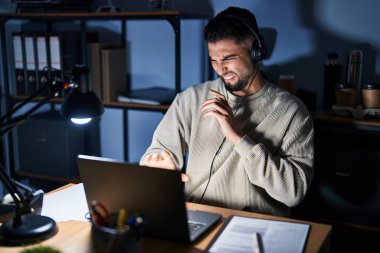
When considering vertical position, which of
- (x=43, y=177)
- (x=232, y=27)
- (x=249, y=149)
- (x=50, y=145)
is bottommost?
(x=43, y=177)

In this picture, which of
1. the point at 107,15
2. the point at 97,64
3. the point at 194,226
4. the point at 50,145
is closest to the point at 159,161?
the point at 194,226

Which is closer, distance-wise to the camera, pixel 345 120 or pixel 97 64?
pixel 345 120

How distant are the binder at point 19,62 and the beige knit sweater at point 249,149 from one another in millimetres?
1200

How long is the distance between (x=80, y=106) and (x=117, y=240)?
0.37m

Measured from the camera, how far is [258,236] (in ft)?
3.77

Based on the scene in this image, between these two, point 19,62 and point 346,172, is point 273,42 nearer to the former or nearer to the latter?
point 346,172

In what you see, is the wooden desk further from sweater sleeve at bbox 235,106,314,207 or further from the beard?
the beard

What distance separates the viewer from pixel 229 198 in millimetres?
1697

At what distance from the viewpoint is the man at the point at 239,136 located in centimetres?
156

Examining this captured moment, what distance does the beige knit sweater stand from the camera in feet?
5.09

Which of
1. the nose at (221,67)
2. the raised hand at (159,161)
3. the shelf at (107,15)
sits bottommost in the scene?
the raised hand at (159,161)

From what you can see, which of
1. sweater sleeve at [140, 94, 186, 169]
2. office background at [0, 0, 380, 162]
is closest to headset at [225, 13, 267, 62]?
sweater sleeve at [140, 94, 186, 169]

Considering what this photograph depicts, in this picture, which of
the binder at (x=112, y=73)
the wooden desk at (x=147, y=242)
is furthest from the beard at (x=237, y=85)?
the binder at (x=112, y=73)

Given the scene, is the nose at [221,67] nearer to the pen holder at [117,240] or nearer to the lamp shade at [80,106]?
the lamp shade at [80,106]
